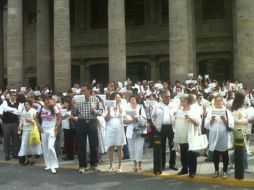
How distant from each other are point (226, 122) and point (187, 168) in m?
1.48

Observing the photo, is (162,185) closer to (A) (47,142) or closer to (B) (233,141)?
(B) (233,141)

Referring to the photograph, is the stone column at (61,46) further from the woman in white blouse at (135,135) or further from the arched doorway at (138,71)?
the woman in white blouse at (135,135)

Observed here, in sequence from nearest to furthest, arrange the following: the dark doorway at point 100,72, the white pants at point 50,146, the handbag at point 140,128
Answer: the handbag at point 140,128 → the white pants at point 50,146 → the dark doorway at point 100,72

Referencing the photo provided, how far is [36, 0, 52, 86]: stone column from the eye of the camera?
115ft

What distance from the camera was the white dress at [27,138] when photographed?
13352 mm

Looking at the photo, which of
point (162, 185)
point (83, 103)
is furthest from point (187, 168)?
point (83, 103)

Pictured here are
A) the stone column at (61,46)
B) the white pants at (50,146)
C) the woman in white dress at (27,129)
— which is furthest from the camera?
the stone column at (61,46)

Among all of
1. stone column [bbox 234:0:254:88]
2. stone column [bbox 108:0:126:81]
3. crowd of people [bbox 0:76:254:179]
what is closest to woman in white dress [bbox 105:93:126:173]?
crowd of people [bbox 0:76:254:179]

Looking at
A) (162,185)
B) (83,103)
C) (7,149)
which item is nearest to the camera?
(162,185)

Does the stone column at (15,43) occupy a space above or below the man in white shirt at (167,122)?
above

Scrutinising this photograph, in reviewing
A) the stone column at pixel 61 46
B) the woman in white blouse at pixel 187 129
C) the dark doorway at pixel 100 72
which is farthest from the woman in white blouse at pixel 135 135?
the dark doorway at pixel 100 72

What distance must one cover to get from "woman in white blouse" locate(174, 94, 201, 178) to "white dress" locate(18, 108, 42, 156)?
Answer: 177 inches

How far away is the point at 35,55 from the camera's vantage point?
39.4m

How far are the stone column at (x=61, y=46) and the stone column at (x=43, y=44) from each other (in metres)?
6.30
